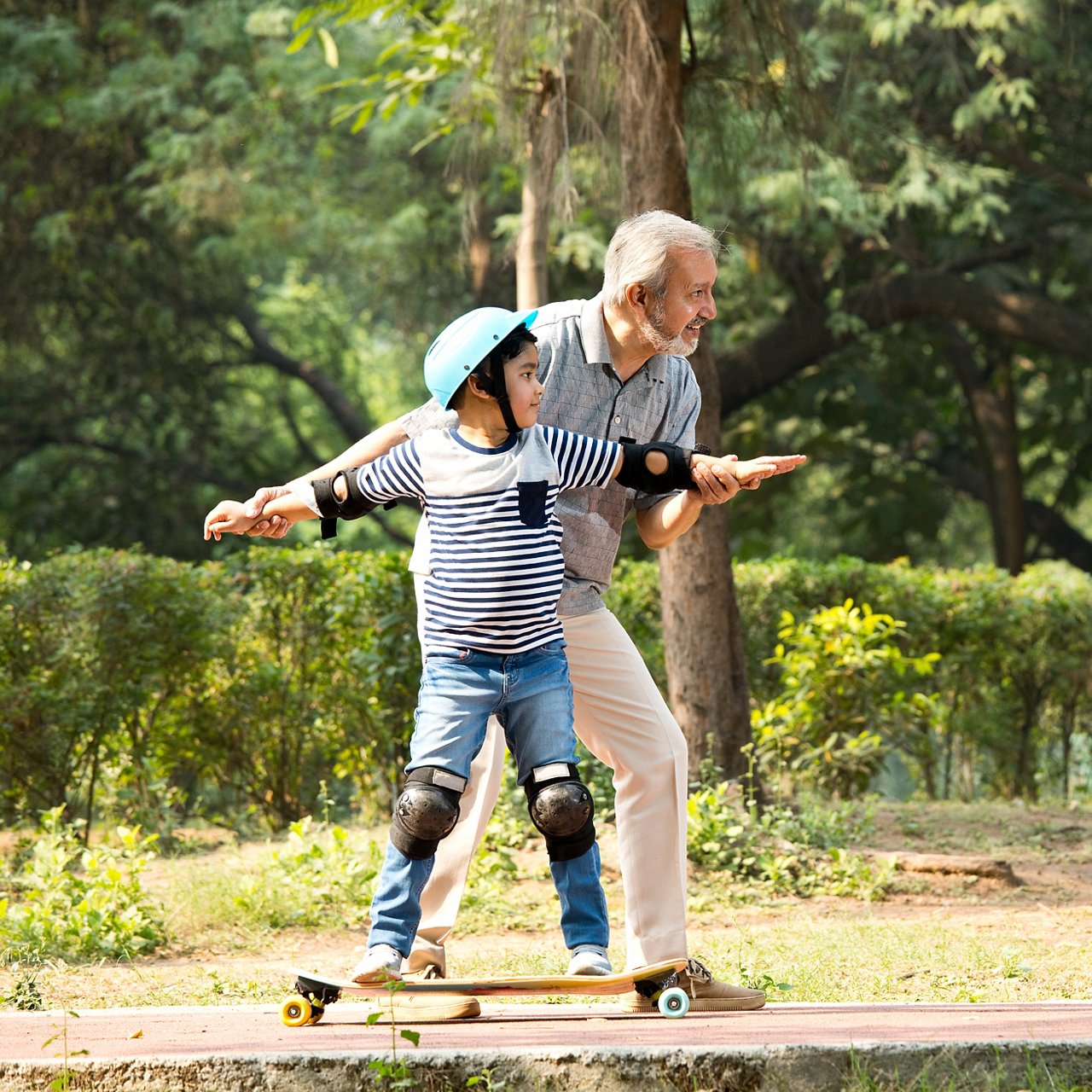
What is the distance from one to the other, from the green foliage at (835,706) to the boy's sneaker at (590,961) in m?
4.31

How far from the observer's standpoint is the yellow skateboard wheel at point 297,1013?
343 centimetres

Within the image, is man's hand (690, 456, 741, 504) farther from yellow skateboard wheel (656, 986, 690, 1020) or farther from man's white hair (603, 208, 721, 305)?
yellow skateboard wheel (656, 986, 690, 1020)

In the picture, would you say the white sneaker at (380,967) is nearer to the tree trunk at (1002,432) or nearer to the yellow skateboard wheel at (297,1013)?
the yellow skateboard wheel at (297,1013)

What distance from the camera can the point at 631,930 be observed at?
3789 mm

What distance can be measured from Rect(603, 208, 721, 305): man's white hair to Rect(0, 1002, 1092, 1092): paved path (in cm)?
184

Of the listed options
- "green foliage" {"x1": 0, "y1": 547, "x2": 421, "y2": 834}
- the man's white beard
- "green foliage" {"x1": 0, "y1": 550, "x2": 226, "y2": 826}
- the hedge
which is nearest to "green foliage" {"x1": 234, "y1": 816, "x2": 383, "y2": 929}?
the hedge

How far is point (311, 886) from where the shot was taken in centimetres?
616

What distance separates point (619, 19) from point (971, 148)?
26.9ft

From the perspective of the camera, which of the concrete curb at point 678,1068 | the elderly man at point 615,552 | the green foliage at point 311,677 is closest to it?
the concrete curb at point 678,1068

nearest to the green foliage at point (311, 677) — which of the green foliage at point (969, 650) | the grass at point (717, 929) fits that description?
the grass at point (717, 929)

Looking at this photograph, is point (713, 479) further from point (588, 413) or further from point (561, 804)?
point (561, 804)

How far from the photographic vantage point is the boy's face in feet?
11.5

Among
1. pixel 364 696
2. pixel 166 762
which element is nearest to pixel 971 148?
pixel 364 696

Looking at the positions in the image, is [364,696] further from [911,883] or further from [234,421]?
[234,421]
